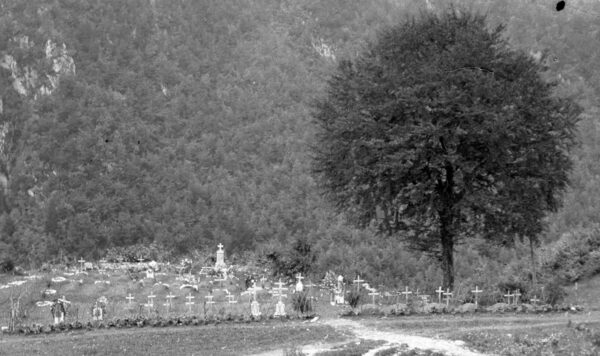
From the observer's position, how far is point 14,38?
98.8m

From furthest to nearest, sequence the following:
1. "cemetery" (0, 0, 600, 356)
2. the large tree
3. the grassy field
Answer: the large tree, "cemetery" (0, 0, 600, 356), the grassy field

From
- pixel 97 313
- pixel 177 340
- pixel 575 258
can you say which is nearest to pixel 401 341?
pixel 177 340

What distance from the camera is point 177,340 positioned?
18297 millimetres

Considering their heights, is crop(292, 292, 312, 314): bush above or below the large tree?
below

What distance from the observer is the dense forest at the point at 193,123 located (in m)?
72.9

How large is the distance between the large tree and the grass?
7.53m

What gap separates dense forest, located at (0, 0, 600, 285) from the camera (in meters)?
72.9

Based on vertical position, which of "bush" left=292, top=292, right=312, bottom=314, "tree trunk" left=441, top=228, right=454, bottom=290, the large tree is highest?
the large tree

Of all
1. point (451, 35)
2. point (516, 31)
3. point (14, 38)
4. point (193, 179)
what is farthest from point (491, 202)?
point (516, 31)

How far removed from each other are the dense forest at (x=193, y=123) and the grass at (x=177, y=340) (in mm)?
31081

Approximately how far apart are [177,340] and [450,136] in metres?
10.9

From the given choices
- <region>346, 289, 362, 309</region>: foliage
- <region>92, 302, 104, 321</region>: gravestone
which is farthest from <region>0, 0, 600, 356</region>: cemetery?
<region>92, 302, 104, 321</region>: gravestone

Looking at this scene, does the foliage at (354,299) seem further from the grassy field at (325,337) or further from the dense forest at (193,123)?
the dense forest at (193,123)

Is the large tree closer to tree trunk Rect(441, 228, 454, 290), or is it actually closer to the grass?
tree trunk Rect(441, 228, 454, 290)
